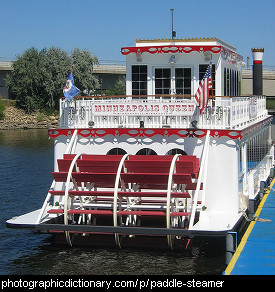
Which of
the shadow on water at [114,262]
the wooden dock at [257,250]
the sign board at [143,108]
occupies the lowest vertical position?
the shadow on water at [114,262]

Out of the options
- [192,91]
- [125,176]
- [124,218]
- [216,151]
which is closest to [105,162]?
[125,176]

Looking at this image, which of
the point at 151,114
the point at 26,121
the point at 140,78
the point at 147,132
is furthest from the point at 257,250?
the point at 26,121

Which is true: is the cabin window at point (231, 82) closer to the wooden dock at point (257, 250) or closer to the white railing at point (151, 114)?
the white railing at point (151, 114)

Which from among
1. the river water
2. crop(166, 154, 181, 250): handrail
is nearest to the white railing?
crop(166, 154, 181, 250): handrail

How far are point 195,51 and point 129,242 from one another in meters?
5.19

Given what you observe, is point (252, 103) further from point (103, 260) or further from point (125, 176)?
point (103, 260)

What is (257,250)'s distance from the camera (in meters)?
10.5

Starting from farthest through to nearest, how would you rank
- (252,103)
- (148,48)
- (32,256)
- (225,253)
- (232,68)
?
(232,68) < (252,103) < (148,48) < (32,256) < (225,253)

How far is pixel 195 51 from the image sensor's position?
14.4m

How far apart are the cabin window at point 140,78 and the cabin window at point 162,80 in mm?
298

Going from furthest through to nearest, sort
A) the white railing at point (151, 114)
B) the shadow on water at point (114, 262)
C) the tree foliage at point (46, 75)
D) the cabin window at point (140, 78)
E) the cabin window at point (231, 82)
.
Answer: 1. the tree foliage at point (46, 75)
2. the cabin window at point (231, 82)
3. the cabin window at point (140, 78)
4. the white railing at point (151, 114)
5. the shadow on water at point (114, 262)

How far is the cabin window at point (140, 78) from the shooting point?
578 inches

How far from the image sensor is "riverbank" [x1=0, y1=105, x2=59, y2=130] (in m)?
47.4

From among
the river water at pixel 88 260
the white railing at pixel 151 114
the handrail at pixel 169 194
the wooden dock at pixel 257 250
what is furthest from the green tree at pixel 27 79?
the handrail at pixel 169 194
